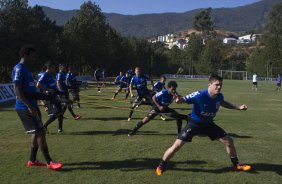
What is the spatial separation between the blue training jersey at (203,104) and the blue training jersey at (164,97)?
339 cm

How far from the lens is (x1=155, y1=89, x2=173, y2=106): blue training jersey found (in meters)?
11.3

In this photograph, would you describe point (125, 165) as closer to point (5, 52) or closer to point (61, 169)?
point (61, 169)

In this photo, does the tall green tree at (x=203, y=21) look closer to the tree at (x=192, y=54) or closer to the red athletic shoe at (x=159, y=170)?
the tree at (x=192, y=54)

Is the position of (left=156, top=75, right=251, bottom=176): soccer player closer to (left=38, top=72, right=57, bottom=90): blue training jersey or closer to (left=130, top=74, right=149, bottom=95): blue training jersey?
(left=38, top=72, right=57, bottom=90): blue training jersey

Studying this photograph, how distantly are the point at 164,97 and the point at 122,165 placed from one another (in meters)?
3.32

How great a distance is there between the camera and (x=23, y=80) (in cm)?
775

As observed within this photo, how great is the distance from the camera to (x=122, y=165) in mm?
8484

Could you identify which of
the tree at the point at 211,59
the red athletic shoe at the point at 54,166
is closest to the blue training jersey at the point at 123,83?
the red athletic shoe at the point at 54,166

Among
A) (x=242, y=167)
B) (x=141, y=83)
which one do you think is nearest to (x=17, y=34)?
(x=141, y=83)

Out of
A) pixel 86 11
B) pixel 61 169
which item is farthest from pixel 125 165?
pixel 86 11

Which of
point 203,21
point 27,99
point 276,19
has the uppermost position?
point 203,21

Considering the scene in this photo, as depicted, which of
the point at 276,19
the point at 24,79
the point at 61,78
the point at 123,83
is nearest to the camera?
the point at 24,79

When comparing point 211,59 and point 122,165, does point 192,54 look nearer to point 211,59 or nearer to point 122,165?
point 211,59

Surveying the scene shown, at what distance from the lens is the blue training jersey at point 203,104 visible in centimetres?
779
